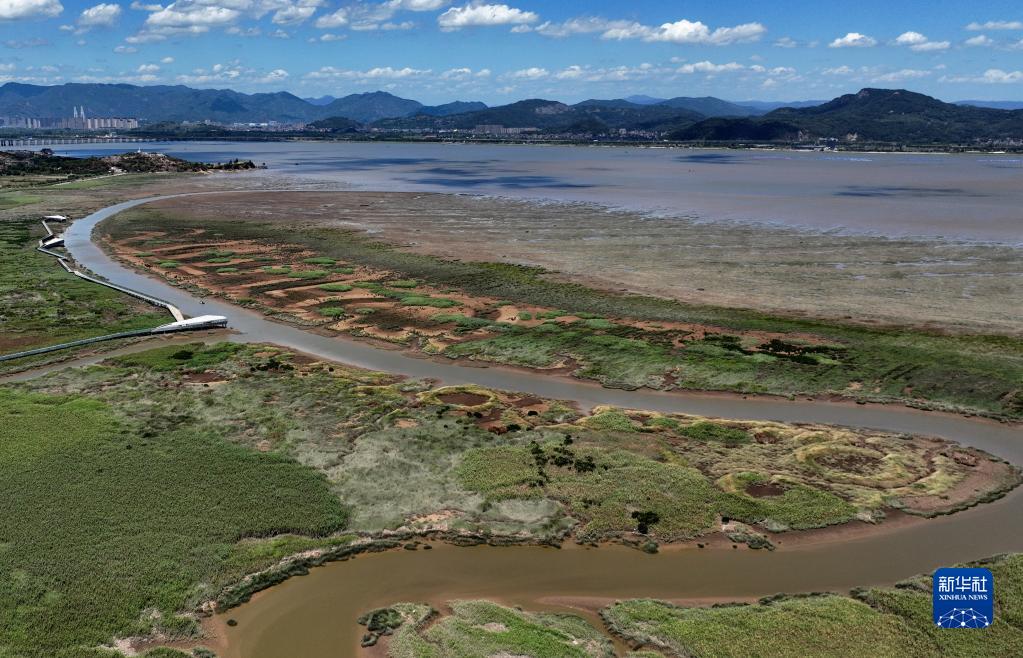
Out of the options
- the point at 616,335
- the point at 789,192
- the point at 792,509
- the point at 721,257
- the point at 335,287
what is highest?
the point at 789,192

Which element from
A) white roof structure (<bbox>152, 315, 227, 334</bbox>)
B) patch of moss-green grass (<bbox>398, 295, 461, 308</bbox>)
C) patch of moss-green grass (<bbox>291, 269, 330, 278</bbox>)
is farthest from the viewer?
patch of moss-green grass (<bbox>291, 269, 330, 278</bbox>)

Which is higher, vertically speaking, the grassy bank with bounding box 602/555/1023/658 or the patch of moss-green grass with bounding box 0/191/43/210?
the patch of moss-green grass with bounding box 0/191/43/210

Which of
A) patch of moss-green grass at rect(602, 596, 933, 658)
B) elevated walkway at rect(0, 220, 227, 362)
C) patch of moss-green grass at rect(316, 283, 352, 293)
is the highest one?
patch of moss-green grass at rect(316, 283, 352, 293)

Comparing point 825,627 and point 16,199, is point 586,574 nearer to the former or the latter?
point 825,627

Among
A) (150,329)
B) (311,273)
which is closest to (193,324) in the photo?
(150,329)

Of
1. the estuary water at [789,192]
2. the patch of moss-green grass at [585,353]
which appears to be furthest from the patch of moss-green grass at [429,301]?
the estuary water at [789,192]

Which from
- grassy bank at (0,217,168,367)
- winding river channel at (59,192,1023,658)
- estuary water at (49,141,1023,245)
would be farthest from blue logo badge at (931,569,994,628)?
estuary water at (49,141,1023,245)

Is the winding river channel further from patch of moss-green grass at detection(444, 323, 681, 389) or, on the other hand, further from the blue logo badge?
patch of moss-green grass at detection(444, 323, 681, 389)
